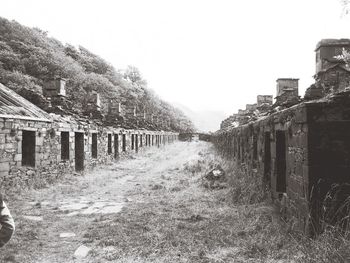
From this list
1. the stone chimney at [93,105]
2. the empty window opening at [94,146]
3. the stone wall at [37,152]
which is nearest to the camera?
the stone wall at [37,152]

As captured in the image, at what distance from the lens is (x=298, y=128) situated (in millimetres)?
6125

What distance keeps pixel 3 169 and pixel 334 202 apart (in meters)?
9.51

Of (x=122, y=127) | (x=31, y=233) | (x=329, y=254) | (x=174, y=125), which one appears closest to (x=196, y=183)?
(x=31, y=233)

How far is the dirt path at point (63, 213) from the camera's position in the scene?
5844mm

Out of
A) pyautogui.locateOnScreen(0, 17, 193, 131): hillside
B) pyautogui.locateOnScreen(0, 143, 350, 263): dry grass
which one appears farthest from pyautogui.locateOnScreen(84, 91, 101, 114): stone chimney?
pyautogui.locateOnScreen(0, 143, 350, 263): dry grass

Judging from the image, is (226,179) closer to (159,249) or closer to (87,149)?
(159,249)

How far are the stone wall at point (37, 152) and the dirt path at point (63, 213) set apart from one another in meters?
0.80

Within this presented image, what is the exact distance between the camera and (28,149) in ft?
43.0

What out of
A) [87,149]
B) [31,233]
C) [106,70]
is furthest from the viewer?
[106,70]

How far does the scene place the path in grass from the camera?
18.1ft

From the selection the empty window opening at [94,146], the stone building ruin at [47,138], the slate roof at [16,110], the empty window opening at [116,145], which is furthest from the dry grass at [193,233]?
the empty window opening at [116,145]

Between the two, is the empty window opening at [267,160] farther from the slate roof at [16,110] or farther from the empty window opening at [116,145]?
the empty window opening at [116,145]

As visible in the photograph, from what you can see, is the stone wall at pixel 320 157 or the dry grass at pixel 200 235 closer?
the dry grass at pixel 200 235

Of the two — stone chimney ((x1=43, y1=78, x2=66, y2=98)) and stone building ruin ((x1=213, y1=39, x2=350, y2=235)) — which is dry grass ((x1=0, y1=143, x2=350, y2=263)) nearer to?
stone building ruin ((x1=213, y1=39, x2=350, y2=235))
